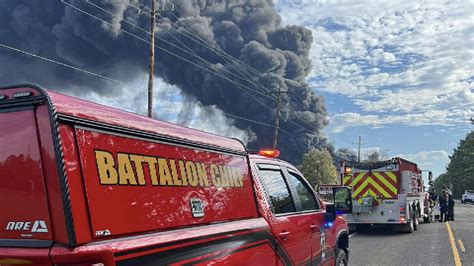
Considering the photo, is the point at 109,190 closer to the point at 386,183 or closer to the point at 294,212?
the point at 294,212

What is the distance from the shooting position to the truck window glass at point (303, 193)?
5.10 meters

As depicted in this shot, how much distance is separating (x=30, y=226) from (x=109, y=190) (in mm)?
438

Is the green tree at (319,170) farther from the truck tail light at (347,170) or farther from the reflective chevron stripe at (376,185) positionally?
the reflective chevron stripe at (376,185)

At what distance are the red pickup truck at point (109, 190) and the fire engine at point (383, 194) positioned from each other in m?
11.4

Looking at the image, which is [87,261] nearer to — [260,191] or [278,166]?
[260,191]

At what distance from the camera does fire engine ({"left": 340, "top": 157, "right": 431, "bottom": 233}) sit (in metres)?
14.4

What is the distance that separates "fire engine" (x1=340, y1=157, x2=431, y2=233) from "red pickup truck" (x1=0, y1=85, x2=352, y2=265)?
11.4m

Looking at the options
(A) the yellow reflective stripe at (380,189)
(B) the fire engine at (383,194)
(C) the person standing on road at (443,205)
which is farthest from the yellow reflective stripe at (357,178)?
(C) the person standing on road at (443,205)

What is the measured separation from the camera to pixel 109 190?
8.59ft

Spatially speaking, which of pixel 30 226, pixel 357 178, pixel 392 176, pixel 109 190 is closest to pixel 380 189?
pixel 392 176

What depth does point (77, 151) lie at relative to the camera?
2498mm

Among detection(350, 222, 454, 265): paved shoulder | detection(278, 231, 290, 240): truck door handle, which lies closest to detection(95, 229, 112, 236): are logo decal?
detection(278, 231, 290, 240): truck door handle

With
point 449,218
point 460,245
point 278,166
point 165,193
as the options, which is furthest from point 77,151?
point 449,218

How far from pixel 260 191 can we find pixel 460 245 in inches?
357
